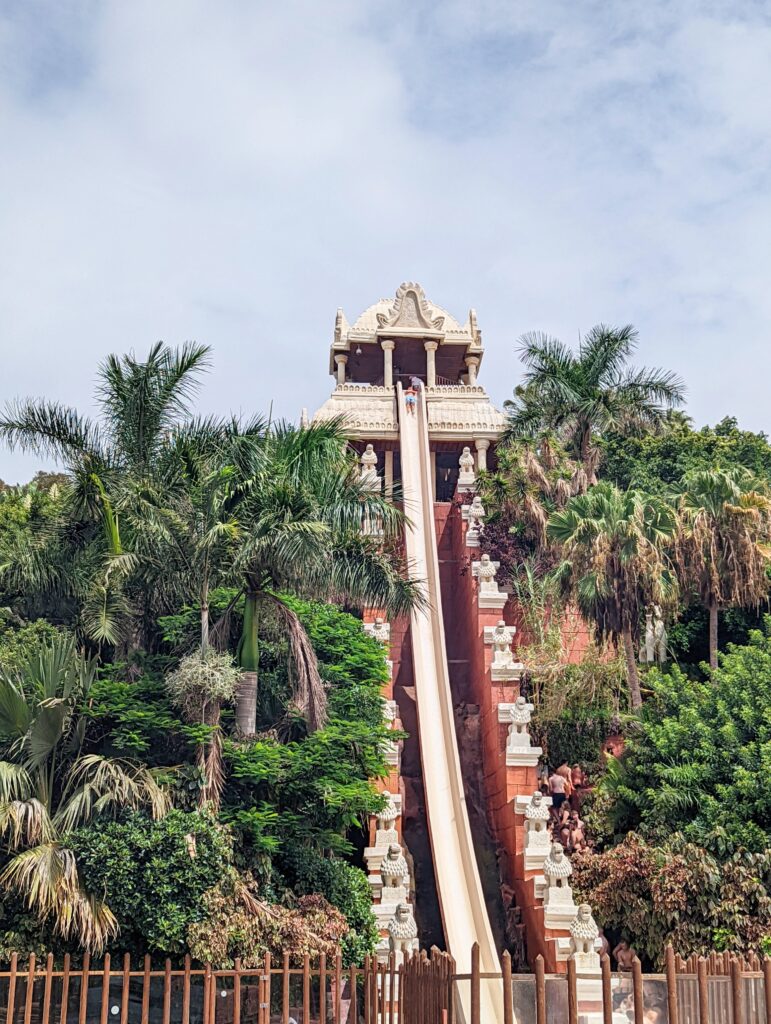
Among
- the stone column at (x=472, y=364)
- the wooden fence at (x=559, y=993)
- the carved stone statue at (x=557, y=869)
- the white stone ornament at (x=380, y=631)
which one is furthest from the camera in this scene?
the stone column at (x=472, y=364)

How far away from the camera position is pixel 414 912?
60.5ft

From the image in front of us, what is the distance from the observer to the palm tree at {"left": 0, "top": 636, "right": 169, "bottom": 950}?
13422 mm

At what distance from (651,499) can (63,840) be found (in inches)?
489

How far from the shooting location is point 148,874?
44.8ft

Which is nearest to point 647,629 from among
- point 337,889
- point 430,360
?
point 337,889

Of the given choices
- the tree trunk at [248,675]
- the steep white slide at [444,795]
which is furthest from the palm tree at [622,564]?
the tree trunk at [248,675]

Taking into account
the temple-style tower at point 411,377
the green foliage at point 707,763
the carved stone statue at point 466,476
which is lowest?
the green foliage at point 707,763

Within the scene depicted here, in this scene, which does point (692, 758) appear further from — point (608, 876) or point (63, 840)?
point (63, 840)

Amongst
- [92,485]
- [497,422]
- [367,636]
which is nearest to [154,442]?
[92,485]

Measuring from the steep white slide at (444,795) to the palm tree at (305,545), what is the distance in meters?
1.83

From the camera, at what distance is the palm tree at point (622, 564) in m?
20.6

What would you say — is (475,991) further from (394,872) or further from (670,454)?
(670,454)

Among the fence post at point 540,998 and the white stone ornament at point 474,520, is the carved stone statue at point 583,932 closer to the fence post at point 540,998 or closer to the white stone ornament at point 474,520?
the fence post at point 540,998

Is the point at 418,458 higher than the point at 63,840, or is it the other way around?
the point at 418,458
